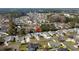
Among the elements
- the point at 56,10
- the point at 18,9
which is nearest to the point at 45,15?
the point at 56,10

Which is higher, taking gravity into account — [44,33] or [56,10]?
[56,10]

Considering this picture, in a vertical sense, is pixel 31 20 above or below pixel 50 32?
above
